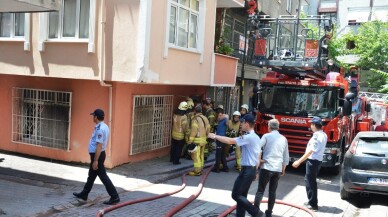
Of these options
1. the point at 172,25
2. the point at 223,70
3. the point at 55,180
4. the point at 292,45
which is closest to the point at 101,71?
the point at 172,25

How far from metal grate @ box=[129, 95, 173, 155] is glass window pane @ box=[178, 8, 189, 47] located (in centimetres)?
180

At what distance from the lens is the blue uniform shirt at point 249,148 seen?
19.9ft

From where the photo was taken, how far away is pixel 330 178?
11188 mm

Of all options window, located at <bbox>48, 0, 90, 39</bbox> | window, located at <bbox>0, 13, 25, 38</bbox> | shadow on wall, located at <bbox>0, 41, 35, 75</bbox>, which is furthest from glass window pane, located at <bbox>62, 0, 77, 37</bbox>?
window, located at <bbox>0, 13, 25, 38</bbox>

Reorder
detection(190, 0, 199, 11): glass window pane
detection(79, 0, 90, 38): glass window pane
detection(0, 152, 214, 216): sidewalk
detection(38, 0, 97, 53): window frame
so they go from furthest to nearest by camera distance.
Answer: detection(190, 0, 199, 11): glass window pane, detection(79, 0, 90, 38): glass window pane, detection(38, 0, 97, 53): window frame, detection(0, 152, 214, 216): sidewalk

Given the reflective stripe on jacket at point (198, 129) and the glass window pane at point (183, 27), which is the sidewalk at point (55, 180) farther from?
the glass window pane at point (183, 27)

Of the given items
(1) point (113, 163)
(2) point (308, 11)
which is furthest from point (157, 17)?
(2) point (308, 11)

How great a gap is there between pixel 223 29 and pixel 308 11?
937 inches

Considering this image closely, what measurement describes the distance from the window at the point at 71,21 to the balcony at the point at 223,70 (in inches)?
178

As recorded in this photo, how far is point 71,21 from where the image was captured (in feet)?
32.9

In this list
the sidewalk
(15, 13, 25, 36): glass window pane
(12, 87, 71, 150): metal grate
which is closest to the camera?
the sidewalk

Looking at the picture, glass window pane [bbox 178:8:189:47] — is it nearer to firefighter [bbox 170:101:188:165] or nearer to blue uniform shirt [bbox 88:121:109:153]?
firefighter [bbox 170:101:188:165]

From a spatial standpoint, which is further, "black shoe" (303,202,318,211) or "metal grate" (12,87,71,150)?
"metal grate" (12,87,71,150)

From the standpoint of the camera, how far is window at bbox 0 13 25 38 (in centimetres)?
1075
